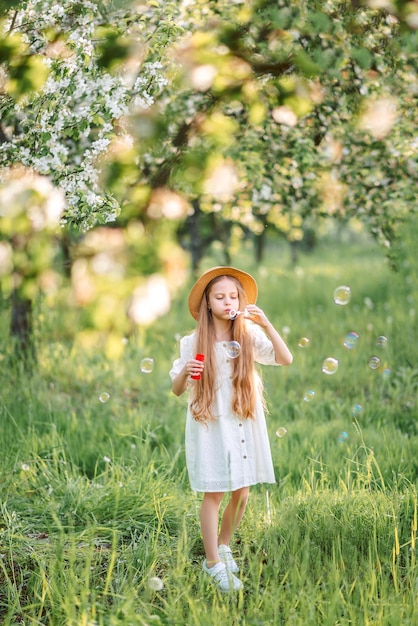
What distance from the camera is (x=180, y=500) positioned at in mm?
4184

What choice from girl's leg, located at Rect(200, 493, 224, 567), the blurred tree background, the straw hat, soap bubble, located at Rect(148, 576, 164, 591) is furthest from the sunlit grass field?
the blurred tree background

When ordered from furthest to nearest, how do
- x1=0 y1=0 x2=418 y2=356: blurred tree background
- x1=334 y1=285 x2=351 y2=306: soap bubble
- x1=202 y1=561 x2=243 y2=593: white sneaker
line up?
x1=334 y1=285 x2=351 y2=306: soap bubble < x1=0 y1=0 x2=418 y2=356: blurred tree background < x1=202 y1=561 x2=243 y2=593: white sneaker

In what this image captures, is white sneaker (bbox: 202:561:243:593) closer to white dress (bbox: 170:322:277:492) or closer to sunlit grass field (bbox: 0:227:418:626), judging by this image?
sunlit grass field (bbox: 0:227:418:626)

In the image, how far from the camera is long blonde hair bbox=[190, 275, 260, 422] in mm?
3518

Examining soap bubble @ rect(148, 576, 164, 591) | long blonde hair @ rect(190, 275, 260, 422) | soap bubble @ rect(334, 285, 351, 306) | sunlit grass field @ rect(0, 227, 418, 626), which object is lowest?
sunlit grass field @ rect(0, 227, 418, 626)

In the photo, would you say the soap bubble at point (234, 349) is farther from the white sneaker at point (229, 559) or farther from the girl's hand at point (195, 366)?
the white sneaker at point (229, 559)

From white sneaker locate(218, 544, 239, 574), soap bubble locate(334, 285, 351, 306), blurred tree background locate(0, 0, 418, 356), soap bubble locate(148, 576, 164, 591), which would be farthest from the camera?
soap bubble locate(334, 285, 351, 306)

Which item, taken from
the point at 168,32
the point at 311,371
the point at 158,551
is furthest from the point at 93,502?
the point at 311,371

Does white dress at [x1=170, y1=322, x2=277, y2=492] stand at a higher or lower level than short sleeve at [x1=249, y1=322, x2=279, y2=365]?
lower

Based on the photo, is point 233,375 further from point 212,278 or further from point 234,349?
point 212,278

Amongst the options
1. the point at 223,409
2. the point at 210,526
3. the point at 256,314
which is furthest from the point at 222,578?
the point at 256,314

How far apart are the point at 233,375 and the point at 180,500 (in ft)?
3.31

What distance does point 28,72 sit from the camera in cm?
409

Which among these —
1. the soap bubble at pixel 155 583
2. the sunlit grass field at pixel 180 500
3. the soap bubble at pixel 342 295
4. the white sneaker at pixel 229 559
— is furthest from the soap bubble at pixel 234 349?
the soap bubble at pixel 342 295
